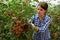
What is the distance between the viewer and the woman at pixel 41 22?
4.31 m

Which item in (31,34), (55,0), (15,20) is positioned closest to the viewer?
(15,20)

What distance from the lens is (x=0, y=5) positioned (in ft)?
15.4

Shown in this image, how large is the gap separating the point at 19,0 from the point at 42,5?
44cm

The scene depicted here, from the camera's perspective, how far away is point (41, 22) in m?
4.42

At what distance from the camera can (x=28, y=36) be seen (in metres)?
4.45

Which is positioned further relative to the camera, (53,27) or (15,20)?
(53,27)

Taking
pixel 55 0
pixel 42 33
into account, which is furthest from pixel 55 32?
pixel 55 0

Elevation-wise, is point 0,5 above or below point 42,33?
above

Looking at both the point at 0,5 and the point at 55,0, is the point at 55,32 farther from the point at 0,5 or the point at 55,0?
the point at 55,0

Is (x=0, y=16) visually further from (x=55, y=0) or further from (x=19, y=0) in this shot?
(x=55, y=0)

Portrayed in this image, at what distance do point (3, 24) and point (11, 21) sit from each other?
0.28 meters

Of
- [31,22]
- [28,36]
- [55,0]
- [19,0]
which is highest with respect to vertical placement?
[19,0]

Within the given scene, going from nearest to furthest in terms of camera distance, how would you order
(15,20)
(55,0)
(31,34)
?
(15,20), (31,34), (55,0)

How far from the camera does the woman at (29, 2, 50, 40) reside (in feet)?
14.1
